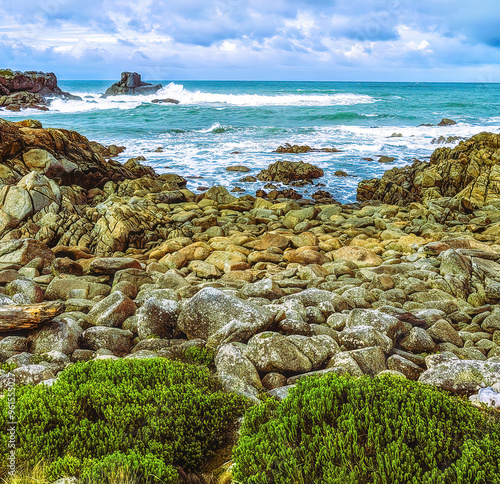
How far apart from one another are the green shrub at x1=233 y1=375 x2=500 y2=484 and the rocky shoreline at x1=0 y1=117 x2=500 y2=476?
1.22 meters

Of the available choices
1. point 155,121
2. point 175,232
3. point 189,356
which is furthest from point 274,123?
point 189,356

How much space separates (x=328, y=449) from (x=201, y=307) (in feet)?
13.0

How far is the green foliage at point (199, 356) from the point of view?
595cm

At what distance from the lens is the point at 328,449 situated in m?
3.27

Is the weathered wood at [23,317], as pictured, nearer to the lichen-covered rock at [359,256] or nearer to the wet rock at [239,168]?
the lichen-covered rock at [359,256]

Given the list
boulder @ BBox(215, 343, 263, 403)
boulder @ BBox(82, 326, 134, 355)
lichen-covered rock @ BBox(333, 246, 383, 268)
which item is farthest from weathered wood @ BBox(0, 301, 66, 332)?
lichen-covered rock @ BBox(333, 246, 383, 268)

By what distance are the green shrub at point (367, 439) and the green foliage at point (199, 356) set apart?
1.99 metres

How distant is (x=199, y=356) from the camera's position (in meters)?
6.03

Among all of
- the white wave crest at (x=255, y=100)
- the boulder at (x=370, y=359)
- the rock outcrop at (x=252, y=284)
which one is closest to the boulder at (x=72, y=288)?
the rock outcrop at (x=252, y=284)

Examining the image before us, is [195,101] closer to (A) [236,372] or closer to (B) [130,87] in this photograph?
(B) [130,87]

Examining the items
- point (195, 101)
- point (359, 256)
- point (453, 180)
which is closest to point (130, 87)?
point (195, 101)

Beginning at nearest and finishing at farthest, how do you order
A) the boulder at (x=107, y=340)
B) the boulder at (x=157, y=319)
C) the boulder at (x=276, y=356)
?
1. the boulder at (x=276, y=356)
2. the boulder at (x=107, y=340)
3. the boulder at (x=157, y=319)

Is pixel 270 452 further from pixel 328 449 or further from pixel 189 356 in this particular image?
pixel 189 356

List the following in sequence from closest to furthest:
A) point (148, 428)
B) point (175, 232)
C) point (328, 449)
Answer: point (328, 449) → point (148, 428) → point (175, 232)
